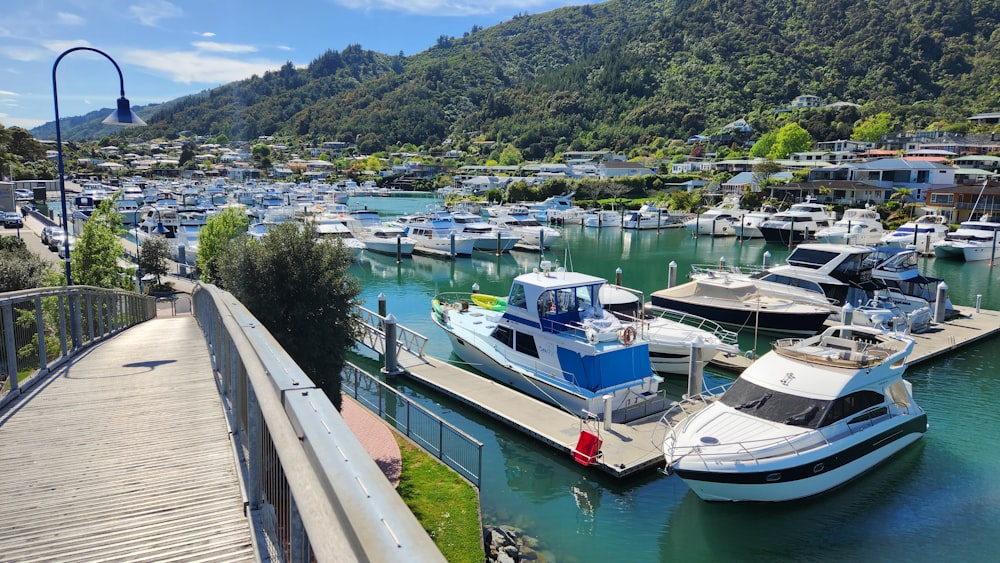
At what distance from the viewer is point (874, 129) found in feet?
432

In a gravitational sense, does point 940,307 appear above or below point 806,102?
below

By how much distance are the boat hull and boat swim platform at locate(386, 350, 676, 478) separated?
6.51 ft

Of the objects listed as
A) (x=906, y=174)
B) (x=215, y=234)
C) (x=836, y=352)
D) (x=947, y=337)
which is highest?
(x=906, y=174)

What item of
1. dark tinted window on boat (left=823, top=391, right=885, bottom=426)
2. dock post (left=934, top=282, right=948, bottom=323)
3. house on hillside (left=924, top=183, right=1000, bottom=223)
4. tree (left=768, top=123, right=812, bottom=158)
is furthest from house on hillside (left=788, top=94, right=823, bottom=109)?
dark tinted window on boat (left=823, top=391, right=885, bottom=426)

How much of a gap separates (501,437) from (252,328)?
13557 millimetres

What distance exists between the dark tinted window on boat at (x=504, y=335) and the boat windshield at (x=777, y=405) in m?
8.18

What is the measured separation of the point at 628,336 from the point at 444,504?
8.83 meters

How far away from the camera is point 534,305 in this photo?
2153 cm

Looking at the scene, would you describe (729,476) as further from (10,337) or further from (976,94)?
(976,94)

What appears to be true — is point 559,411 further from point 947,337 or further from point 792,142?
point 792,142

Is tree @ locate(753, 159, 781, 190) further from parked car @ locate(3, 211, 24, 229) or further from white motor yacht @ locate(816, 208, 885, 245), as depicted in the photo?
parked car @ locate(3, 211, 24, 229)

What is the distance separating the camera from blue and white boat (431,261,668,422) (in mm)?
19234

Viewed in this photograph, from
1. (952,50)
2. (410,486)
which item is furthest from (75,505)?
(952,50)

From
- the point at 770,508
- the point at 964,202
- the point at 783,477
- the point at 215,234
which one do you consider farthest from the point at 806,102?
the point at 783,477
